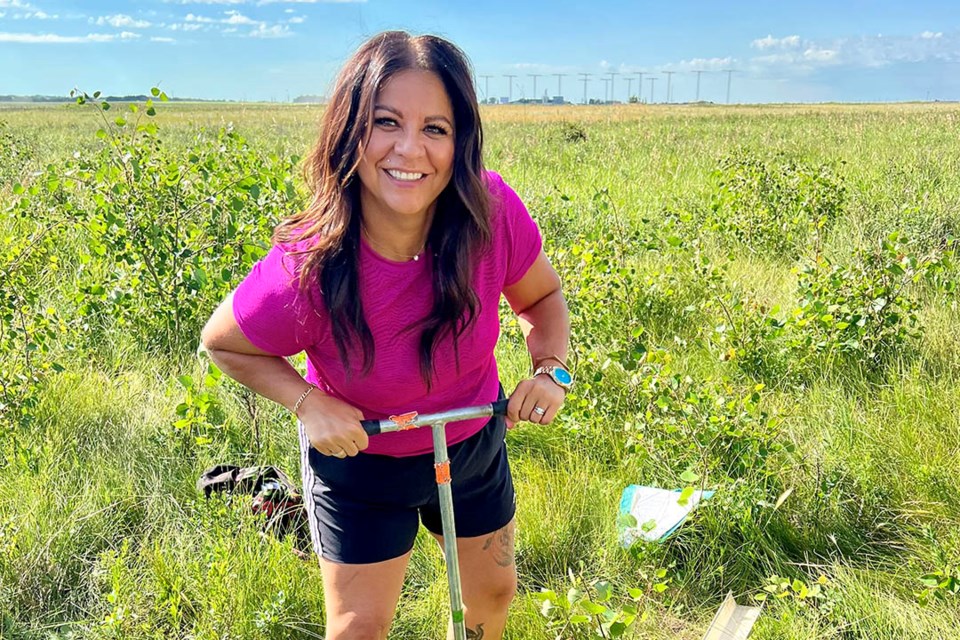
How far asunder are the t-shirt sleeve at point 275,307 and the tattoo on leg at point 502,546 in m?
0.79

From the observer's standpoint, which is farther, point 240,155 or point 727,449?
point 240,155

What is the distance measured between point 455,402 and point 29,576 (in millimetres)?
1844

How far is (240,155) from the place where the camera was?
4824mm

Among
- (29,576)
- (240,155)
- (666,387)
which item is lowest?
(29,576)

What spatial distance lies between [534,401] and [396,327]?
405 mm

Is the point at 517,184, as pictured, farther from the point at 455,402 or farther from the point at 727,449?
the point at 455,402

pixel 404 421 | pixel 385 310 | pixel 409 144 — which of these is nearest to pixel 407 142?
pixel 409 144

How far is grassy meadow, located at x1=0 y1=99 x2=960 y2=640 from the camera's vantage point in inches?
97.9

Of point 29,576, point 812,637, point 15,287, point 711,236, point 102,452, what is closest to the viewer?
point 812,637

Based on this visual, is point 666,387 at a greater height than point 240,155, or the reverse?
point 240,155

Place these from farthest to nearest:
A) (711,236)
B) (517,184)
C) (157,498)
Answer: (517,184) → (711,236) → (157,498)

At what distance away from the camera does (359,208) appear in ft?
5.68

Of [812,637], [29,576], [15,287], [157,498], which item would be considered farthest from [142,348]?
[812,637]

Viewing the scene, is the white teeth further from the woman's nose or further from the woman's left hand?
the woman's left hand
